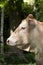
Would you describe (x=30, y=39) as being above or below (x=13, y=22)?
above

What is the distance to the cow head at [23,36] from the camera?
468 centimetres

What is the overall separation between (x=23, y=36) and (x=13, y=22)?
613 centimetres

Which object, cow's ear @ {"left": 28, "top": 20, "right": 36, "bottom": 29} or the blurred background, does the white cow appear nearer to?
cow's ear @ {"left": 28, "top": 20, "right": 36, "bottom": 29}

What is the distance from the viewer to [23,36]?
186 inches

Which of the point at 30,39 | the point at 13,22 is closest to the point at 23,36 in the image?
the point at 30,39

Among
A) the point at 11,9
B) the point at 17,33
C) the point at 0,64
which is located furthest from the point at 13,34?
the point at 11,9

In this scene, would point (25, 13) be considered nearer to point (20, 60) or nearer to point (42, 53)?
point (20, 60)

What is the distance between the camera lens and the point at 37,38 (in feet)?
15.4

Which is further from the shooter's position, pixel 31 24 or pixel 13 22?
pixel 13 22

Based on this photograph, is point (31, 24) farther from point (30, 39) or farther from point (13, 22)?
point (13, 22)

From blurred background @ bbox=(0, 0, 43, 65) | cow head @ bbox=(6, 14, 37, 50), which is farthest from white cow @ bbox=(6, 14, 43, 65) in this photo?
blurred background @ bbox=(0, 0, 43, 65)

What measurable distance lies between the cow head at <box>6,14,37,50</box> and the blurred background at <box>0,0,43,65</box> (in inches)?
202

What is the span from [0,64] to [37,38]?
5.05 meters

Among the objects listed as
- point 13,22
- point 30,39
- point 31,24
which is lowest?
point 13,22
